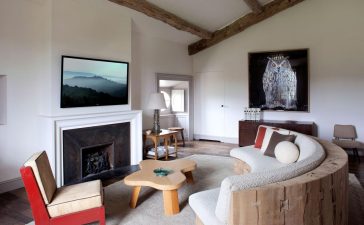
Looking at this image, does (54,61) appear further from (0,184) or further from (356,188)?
(356,188)

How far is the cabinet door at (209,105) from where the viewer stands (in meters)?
7.45

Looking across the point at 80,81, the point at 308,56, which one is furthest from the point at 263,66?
the point at 80,81

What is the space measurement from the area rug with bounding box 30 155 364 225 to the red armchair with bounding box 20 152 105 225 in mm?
420

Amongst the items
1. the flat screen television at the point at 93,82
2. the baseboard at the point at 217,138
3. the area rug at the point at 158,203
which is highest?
the flat screen television at the point at 93,82

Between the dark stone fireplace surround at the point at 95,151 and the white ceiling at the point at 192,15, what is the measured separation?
229 cm

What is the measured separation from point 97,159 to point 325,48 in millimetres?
5555

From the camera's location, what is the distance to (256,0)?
5.76 metres

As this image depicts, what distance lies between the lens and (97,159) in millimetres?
4656

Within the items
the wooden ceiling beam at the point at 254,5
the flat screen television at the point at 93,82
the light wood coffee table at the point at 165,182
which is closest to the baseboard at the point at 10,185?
the flat screen television at the point at 93,82

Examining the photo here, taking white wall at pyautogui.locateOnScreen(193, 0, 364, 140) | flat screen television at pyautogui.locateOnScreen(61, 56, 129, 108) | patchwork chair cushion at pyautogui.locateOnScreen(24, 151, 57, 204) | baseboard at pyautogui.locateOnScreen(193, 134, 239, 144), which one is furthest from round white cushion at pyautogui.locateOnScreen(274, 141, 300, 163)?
baseboard at pyautogui.locateOnScreen(193, 134, 239, 144)

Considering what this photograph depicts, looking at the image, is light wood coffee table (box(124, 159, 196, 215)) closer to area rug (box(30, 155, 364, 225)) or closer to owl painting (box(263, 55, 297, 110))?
area rug (box(30, 155, 364, 225))

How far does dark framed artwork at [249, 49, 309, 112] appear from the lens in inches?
247

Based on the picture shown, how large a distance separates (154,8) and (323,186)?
176 inches

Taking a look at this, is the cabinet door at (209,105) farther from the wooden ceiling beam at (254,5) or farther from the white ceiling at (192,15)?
the wooden ceiling beam at (254,5)
